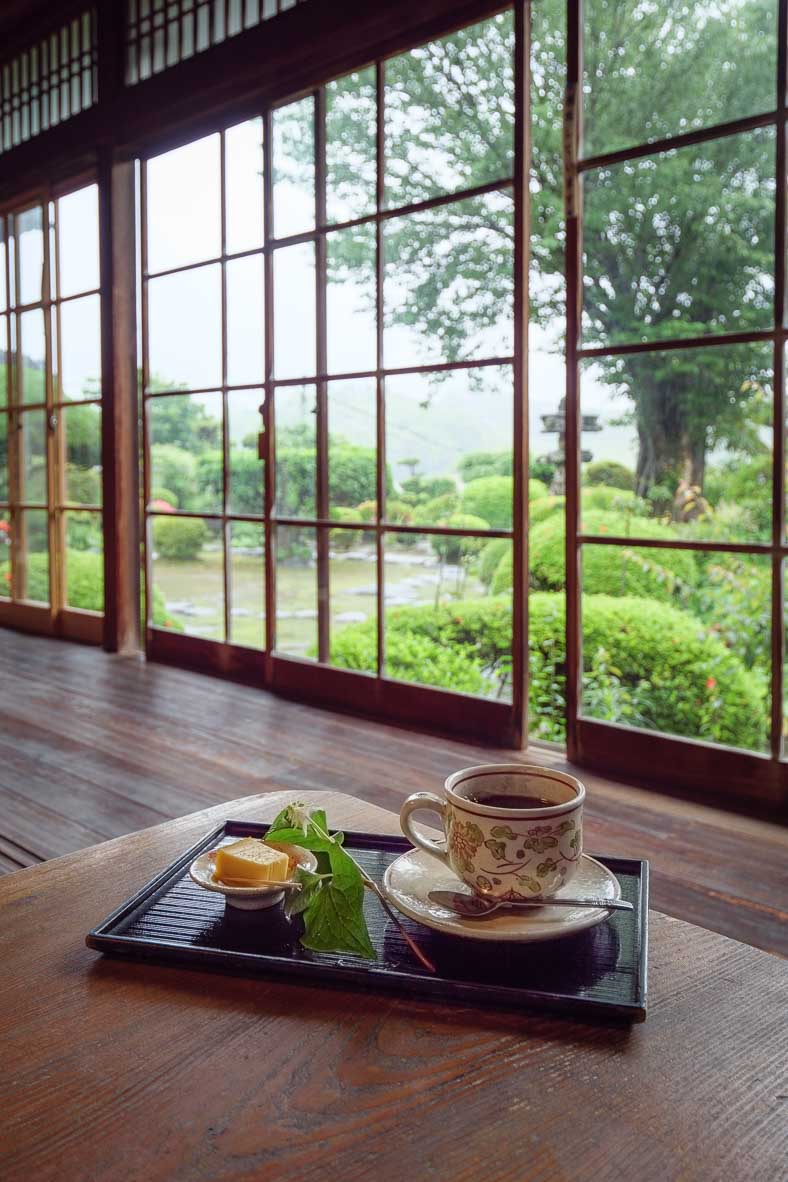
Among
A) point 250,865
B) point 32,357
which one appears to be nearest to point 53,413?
point 32,357

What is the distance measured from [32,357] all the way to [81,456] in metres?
0.58

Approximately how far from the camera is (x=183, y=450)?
3908mm

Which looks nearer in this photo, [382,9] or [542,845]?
[542,845]

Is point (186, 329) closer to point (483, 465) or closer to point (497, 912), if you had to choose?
point (483, 465)

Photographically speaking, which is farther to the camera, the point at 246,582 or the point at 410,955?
the point at 246,582

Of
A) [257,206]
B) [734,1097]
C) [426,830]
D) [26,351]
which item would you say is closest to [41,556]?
[26,351]

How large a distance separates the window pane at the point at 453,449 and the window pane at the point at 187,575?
0.75 m

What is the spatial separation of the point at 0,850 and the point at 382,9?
7.73 feet

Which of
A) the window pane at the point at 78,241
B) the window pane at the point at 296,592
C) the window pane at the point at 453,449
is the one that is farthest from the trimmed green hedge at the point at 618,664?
the window pane at the point at 78,241

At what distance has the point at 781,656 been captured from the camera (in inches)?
80.3

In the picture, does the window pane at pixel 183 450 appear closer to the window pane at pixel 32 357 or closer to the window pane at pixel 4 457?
the window pane at pixel 32 357

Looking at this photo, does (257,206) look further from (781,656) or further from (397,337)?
(781,656)

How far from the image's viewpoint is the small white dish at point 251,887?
26.4 inches

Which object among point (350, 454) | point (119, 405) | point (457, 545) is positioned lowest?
point (457, 545)
